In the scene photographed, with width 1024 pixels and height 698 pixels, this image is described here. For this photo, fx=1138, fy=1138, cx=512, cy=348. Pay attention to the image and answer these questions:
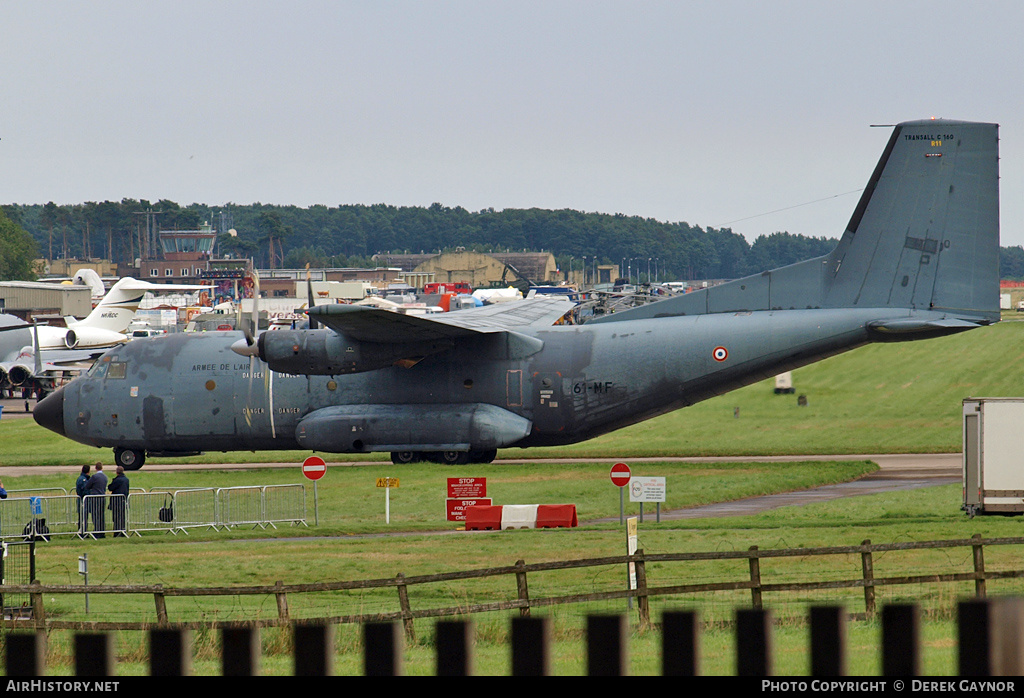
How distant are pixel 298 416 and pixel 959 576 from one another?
21267mm

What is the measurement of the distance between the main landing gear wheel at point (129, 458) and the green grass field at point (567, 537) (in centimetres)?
99

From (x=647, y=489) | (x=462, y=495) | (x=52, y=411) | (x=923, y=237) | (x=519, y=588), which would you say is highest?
(x=923, y=237)

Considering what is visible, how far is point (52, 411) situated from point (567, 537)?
743 inches

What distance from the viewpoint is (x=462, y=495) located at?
26969 mm

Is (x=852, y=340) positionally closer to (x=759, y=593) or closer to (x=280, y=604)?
(x=759, y=593)

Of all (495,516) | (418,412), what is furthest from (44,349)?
(495,516)

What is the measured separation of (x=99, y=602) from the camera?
20766 millimetres

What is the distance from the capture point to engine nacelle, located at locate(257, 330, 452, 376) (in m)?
29.9

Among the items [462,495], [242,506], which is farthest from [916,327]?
[242,506]

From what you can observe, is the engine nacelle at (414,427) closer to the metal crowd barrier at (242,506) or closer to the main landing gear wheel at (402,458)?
the main landing gear wheel at (402,458)

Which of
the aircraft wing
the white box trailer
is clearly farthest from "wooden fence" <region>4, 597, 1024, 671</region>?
the aircraft wing

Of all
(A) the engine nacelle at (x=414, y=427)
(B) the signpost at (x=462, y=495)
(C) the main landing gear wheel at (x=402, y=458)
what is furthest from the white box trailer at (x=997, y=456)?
(C) the main landing gear wheel at (x=402, y=458)

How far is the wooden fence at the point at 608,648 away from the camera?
9.78ft

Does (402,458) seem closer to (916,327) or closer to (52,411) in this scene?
(52,411)
